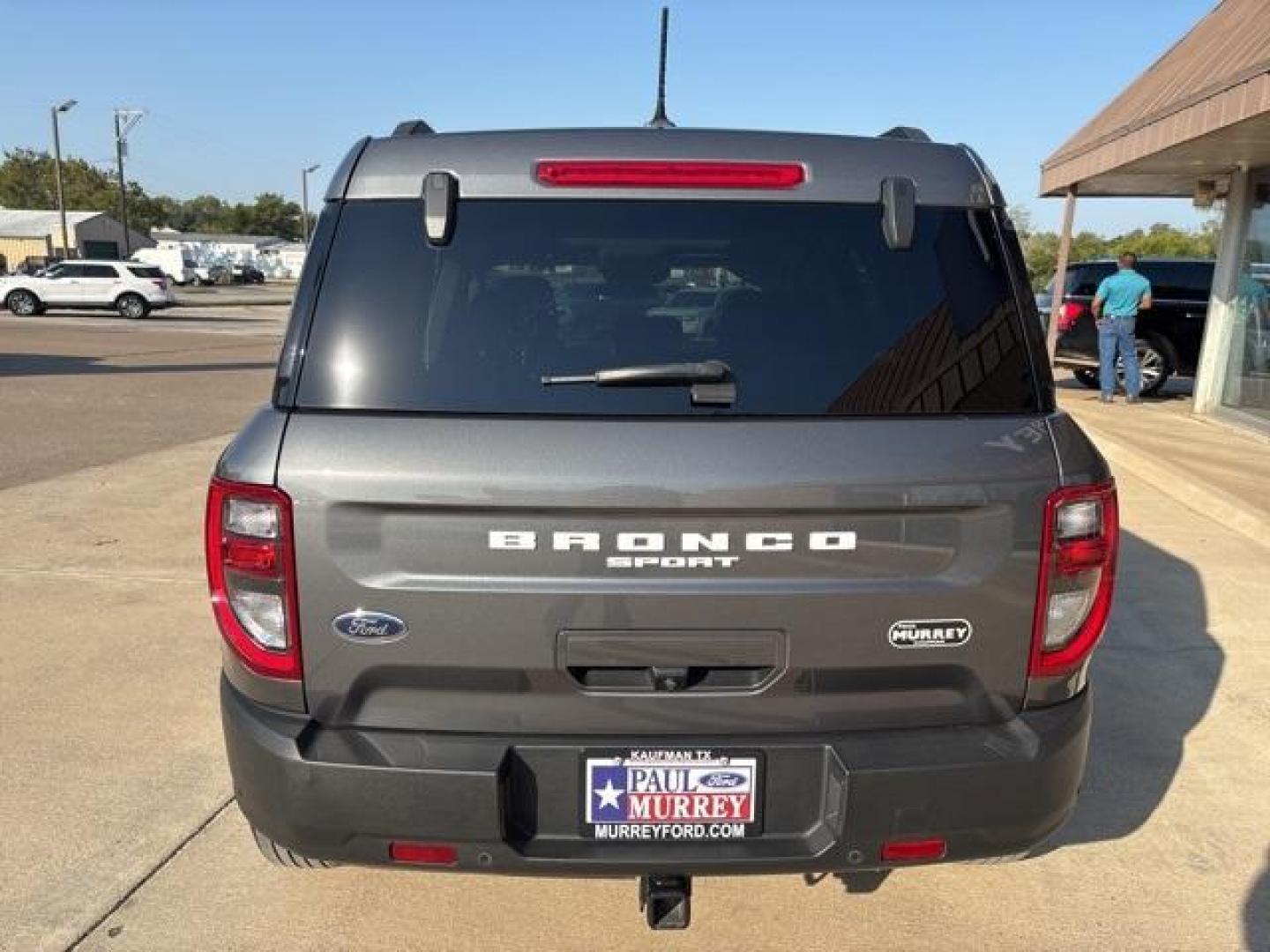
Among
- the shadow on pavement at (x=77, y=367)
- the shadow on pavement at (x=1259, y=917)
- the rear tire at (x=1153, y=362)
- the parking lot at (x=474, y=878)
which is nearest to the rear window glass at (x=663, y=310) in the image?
the parking lot at (x=474, y=878)

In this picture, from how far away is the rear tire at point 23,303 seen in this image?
30828 millimetres

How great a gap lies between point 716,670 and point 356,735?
2.46ft

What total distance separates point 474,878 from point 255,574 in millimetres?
1251

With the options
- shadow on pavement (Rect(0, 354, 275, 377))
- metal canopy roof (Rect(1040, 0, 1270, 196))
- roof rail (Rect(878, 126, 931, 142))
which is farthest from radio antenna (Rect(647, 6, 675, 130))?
shadow on pavement (Rect(0, 354, 275, 377))

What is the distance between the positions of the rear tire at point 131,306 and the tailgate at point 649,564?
110ft

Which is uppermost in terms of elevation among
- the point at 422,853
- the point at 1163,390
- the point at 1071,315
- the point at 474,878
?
the point at 1071,315

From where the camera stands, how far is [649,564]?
204cm

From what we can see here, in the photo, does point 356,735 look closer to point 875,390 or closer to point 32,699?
point 875,390

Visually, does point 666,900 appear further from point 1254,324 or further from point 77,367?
point 77,367

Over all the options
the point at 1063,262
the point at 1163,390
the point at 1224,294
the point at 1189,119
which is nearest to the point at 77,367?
the point at 1063,262

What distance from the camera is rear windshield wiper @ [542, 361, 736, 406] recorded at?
6.84 ft

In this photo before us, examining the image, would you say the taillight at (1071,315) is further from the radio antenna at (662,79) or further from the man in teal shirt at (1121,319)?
the radio antenna at (662,79)

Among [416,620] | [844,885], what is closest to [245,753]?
[416,620]

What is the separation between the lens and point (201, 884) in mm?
2834
